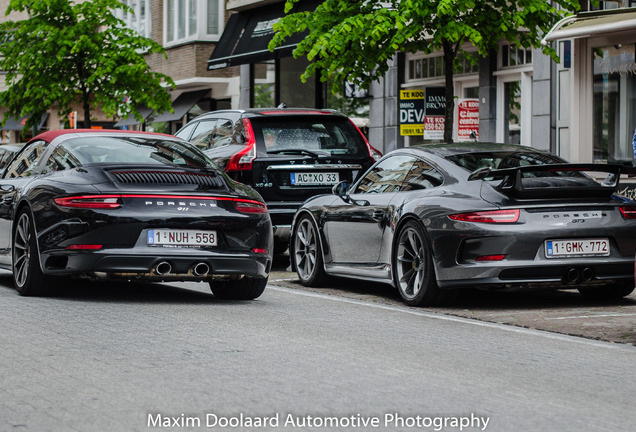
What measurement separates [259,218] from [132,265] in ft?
3.79

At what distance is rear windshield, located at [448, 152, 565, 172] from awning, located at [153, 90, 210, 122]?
26.9 metres

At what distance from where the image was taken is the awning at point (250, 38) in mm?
30108

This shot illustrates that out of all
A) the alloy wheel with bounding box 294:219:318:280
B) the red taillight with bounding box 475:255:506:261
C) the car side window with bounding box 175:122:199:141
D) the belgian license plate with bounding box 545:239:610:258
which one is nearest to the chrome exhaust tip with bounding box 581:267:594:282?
the belgian license plate with bounding box 545:239:610:258

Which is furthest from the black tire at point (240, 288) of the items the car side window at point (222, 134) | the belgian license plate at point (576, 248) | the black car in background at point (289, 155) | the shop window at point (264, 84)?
the shop window at point (264, 84)

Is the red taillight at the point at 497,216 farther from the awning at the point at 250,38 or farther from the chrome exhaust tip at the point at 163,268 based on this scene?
the awning at the point at 250,38

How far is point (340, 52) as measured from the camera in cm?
1698

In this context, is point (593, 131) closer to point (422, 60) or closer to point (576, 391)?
point (422, 60)

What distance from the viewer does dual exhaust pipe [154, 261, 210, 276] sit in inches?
379

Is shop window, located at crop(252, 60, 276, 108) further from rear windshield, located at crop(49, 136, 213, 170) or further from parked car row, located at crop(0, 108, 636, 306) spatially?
rear windshield, located at crop(49, 136, 213, 170)

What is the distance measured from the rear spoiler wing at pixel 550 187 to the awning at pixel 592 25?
6196mm

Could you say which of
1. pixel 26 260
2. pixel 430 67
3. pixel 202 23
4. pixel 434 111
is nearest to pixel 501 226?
pixel 26 260

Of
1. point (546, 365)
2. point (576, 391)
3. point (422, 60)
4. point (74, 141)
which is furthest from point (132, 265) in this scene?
point (422, 60)

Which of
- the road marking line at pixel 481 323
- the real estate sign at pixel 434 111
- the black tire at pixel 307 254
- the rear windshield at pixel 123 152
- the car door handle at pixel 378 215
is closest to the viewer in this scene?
the road marking line at pixel 481 323

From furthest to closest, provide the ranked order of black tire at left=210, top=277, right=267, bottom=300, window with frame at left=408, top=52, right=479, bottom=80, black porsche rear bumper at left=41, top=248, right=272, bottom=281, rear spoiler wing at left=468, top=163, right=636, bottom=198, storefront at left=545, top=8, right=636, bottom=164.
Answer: window with frame at left=408, top=52, right=479, bottom=80 < storefront at left=545, top=8, right=636, bottom=164 < black tire at left=210, top=277, right=267, bottom=300 < rear spoiler wing at left=468, top=163, right=636, bottom=198 < black porsche rear bumper at left=41, top=248, right=272, bottom=281
